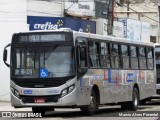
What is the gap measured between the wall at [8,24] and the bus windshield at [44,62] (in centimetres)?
1275

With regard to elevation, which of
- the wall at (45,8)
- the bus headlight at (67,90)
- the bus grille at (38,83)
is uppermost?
the wall at (45,8)

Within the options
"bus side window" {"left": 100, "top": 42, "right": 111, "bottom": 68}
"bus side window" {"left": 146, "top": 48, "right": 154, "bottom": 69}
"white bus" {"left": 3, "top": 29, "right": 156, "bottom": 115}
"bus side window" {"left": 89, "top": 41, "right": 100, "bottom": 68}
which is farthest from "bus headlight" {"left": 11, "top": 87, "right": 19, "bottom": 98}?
"bus side window" {"left": 146, "top": 48, "right": 154, "bottom": 69}

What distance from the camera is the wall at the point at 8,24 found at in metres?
31.4

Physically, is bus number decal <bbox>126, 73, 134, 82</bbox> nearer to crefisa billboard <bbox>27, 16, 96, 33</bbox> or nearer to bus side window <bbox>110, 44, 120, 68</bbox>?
bus side window <bbox>110, 44, 120, 68</bbox>

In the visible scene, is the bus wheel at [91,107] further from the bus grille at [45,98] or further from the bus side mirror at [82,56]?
the bus grille at [45,98]

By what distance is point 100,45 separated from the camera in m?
20.4

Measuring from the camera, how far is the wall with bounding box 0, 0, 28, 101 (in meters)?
31.4

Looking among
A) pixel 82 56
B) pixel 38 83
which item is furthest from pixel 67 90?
pixel 82 56

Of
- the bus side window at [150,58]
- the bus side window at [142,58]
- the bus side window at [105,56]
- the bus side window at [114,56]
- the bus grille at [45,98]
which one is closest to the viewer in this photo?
the bus grille at [45,98]

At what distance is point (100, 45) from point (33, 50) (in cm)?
297

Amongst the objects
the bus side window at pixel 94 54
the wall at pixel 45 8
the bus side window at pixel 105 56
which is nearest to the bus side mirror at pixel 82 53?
the bus side window at pixel 94 54

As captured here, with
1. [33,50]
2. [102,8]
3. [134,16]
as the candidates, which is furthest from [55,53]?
[134,16]

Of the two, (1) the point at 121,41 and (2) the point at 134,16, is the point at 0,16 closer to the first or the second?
(1) the point at 121,41

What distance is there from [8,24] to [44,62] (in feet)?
46.0
